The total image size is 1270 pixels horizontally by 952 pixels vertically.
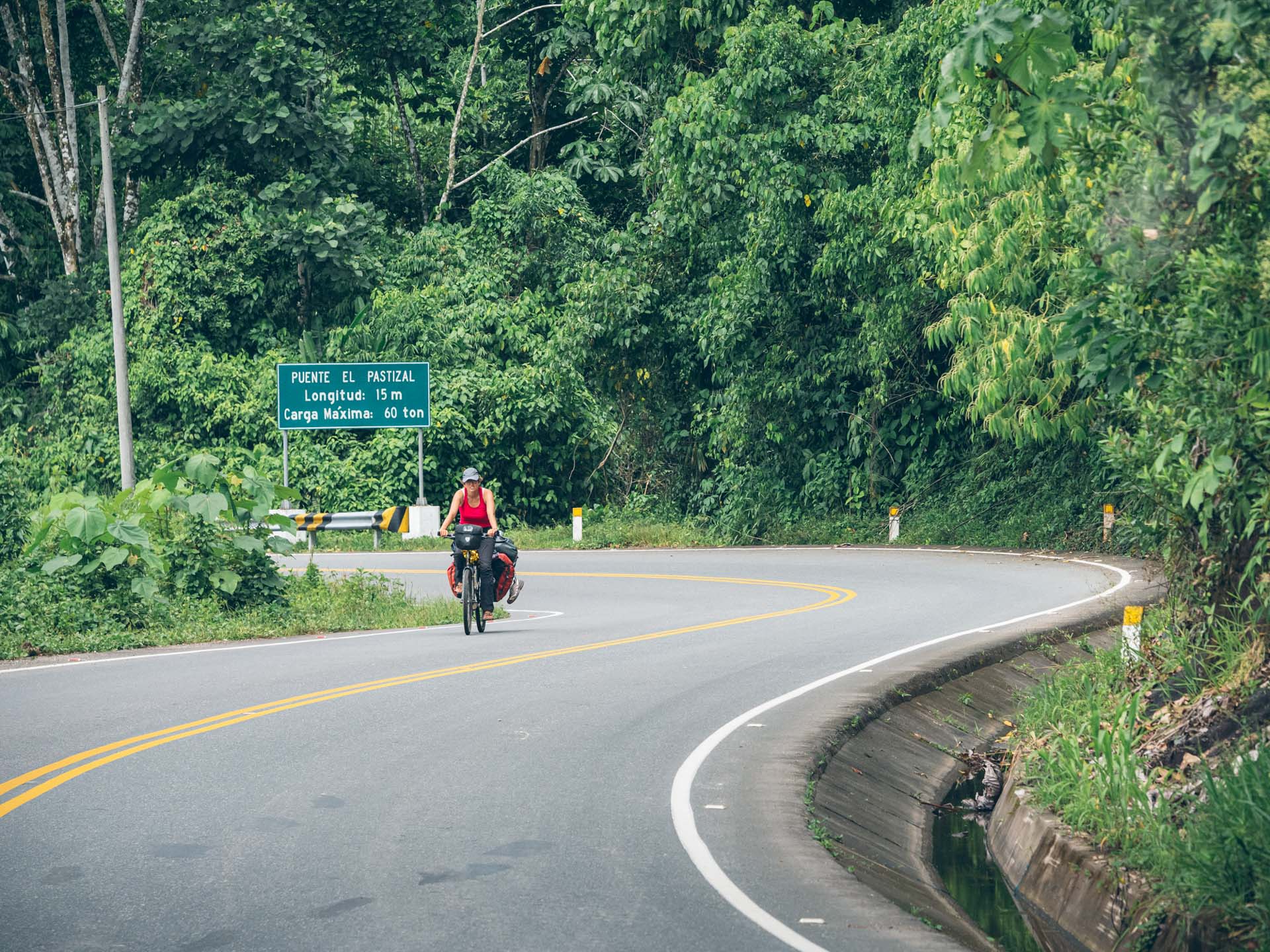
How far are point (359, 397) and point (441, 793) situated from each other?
2463cm

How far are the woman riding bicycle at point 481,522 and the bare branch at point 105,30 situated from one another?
2469 centimetres

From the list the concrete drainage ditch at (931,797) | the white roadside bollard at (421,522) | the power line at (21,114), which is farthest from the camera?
the power line at (21,114)

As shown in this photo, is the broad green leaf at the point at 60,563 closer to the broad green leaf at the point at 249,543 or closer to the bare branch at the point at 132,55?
the broad green leaf at the point at 249,543

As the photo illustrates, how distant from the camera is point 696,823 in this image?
8164 mm

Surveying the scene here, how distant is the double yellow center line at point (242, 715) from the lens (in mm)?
9031

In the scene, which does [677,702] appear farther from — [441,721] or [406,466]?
[406,466]

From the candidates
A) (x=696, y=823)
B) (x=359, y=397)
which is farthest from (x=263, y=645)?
(x=359, y=397)

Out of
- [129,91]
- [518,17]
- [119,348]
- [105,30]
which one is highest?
[518,17]

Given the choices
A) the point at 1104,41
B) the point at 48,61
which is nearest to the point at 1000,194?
the point at 1104,41

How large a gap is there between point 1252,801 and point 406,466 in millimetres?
29219

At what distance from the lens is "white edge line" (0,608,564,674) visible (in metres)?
14.2

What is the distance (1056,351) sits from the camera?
8812mm

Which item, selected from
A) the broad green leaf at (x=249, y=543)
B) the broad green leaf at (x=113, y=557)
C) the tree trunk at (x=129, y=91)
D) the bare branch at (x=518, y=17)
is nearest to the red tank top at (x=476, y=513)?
the broad green leaf at (x=249, y=543)

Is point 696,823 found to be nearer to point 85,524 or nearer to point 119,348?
point 85,524
